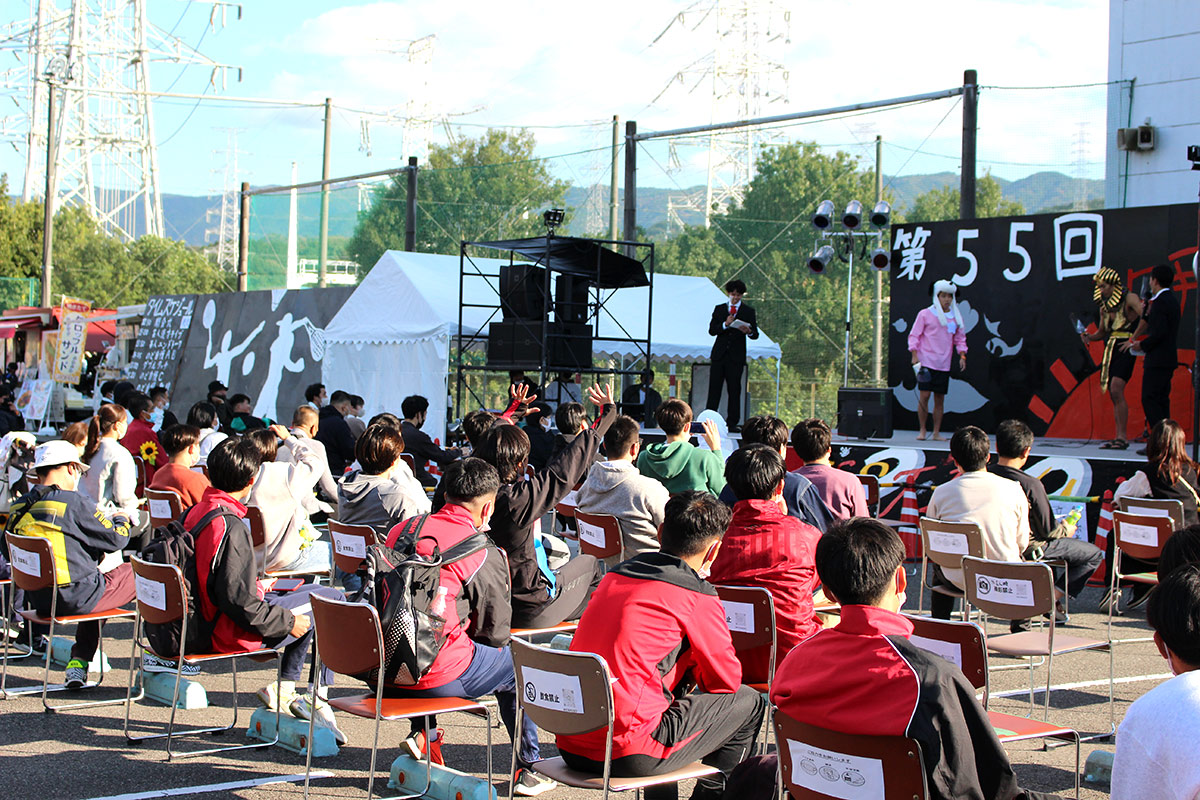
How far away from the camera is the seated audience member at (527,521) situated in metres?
4.36

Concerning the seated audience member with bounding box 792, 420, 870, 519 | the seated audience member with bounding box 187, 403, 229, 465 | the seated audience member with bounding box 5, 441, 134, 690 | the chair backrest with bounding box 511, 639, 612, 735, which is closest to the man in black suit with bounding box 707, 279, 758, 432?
the seated audience member with bounding box 187, 403, 229, 465

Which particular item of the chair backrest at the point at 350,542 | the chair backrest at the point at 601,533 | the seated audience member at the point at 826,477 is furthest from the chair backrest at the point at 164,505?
the seated audience member at the point at 826,477

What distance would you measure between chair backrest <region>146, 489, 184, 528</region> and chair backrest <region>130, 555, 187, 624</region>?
1844mm

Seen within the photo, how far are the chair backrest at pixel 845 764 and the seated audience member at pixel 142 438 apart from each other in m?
6.95

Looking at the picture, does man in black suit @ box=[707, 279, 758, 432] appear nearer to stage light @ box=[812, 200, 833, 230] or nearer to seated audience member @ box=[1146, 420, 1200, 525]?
stage light @ box=[812, 200, 833, 230]

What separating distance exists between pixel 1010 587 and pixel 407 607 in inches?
95.5

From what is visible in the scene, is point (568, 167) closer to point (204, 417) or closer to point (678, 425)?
point (204, 417)

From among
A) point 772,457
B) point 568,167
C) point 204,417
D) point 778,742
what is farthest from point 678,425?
point 568,167

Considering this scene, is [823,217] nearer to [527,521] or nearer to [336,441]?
[336,441]

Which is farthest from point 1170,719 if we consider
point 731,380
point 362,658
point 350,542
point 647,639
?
point 731,380

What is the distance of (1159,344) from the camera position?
8.80 meters

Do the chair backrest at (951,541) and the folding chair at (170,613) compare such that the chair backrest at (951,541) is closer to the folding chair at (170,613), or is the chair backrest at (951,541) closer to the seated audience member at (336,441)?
the folding chair at (170,613)

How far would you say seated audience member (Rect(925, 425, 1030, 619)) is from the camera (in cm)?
522

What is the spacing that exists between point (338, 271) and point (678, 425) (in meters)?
32.7
